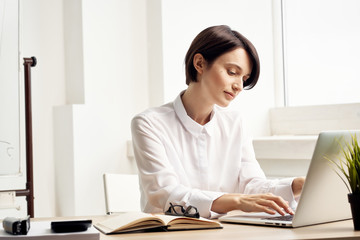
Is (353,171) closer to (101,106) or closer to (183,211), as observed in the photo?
(183,211)

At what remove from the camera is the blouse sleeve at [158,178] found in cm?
176

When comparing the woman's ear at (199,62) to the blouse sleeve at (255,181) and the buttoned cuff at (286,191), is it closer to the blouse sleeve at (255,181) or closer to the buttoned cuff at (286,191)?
the blouse sleeve at (255,181)

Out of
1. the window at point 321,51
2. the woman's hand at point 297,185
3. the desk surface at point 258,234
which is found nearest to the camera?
the desk surface at point 258,234

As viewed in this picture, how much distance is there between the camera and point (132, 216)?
1500 millimetres

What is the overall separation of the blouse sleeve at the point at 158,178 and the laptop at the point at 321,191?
220mm

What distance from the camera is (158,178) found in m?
1.90

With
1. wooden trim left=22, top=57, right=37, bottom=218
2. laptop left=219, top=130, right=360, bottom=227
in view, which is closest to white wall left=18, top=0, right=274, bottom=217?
wooden trim left=22, top=57, right=37, bottom=218

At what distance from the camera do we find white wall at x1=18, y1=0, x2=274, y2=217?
10.7 feet

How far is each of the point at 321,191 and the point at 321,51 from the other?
2.19 metres

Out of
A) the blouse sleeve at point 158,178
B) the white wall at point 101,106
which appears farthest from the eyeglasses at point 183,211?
the white wall at point 101,106

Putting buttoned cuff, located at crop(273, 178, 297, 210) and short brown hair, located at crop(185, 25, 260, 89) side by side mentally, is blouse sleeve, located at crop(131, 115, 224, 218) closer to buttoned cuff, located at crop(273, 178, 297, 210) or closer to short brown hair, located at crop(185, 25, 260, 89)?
buttoned cuff, located at crop(273, 178, 297, 210)

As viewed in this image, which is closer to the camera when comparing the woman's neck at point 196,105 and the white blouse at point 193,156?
the white blouse at point 193,156

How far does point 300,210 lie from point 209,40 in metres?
0.88

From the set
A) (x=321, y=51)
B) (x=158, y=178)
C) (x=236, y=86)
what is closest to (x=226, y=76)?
(x=236, y=86)
